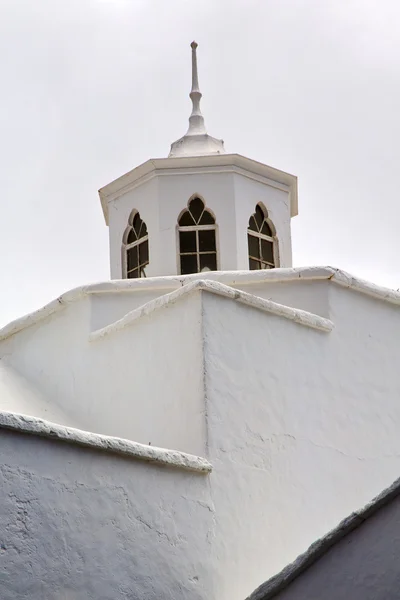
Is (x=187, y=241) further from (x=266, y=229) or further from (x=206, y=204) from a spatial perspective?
(x=266, y=229)

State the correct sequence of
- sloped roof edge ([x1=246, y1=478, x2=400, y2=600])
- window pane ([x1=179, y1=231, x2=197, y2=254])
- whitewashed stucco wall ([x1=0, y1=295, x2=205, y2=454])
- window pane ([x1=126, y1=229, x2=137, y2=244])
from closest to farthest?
sloped roof edge ([x1=246, y1=478, x2=400, y2=600]) → whitewashed stucco wall ([x1=0, y1=295, x2=205, y2=454]) → window pane ([x1=179, y1=231, x2=197, y2=254]) → window pane ([x1=126, y1=229, x2=137, y2=244])

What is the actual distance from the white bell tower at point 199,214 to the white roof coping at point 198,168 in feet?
0.04

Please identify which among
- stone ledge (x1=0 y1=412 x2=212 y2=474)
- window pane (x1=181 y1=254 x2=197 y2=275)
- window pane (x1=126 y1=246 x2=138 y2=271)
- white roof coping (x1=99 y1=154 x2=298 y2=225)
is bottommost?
stone ledge (x1=0 y1=412 x2=212 y2=474)

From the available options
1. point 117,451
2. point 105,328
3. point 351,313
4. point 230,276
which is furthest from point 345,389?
point 117,451

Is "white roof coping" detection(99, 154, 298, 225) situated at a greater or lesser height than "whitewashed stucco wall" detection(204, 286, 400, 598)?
greater

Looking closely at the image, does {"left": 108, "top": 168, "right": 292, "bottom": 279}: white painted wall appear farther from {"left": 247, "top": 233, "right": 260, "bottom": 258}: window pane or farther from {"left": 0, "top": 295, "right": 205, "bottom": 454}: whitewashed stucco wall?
Result: {"left": 0, "top": 295, "right": 205, "bottom": 454}: whitewashed stucco wall

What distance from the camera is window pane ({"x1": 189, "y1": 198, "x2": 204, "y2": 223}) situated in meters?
12.7

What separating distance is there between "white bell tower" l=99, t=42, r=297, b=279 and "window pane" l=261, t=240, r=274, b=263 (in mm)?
12

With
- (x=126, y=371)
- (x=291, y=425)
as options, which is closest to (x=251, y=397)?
(x=291, y=425)

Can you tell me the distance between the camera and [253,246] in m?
12.9

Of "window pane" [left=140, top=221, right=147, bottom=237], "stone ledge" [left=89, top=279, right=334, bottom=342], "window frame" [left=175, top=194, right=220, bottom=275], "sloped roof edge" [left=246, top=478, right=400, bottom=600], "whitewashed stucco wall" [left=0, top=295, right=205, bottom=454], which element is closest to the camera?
"sloped roof edge" [left=246, top=478, right=400, bottom=600]

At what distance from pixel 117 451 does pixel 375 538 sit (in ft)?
6.71

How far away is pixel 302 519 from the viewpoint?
9438 millimetres

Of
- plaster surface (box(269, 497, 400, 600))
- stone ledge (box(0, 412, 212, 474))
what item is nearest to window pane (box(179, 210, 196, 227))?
stone ledge (box(0, 412, 212, 474))
